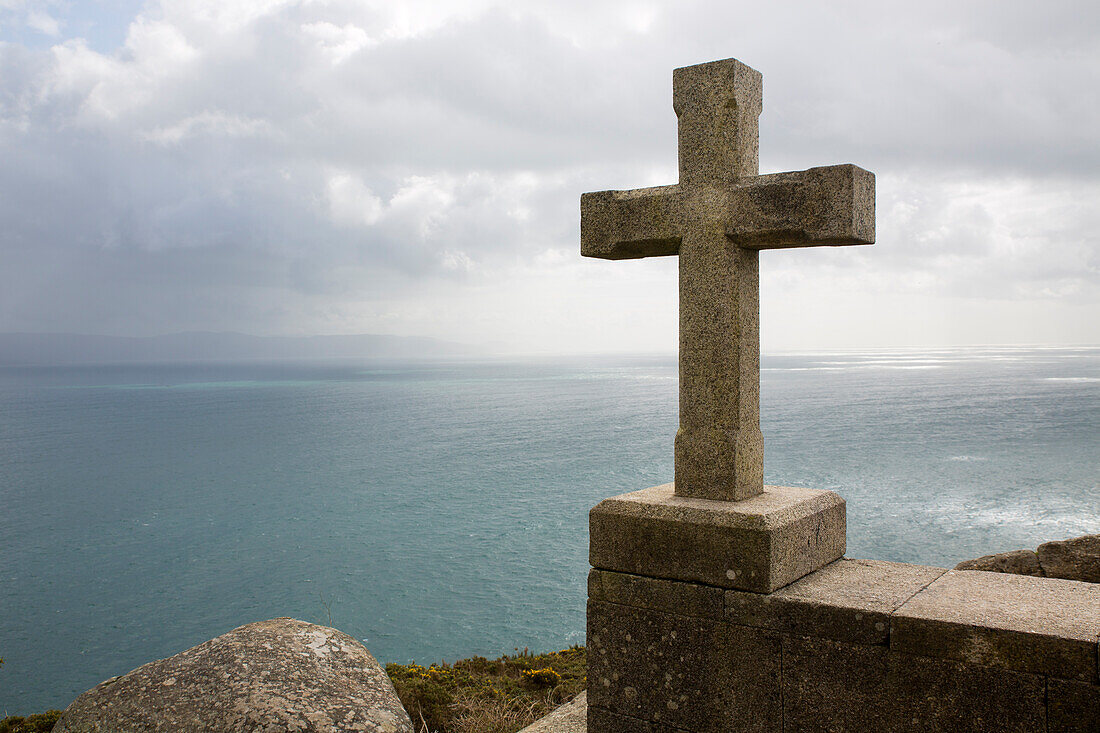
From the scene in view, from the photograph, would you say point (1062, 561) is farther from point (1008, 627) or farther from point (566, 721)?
point (566, 721)

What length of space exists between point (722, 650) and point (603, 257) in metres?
2.36

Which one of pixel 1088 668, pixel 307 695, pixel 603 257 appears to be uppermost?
pixel 603 257

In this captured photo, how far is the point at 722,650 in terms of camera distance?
13.0 ft

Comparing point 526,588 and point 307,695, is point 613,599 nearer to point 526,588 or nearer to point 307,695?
point 307,695

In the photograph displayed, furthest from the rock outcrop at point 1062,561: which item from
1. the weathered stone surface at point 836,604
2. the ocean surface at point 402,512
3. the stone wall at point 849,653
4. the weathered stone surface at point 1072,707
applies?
the ocean surface at point 402,512

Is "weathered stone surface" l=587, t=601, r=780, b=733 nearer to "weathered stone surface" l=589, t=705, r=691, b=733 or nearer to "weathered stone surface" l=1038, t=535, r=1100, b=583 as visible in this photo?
"weathered stone surface" l=589, t=705, r=691, b=733

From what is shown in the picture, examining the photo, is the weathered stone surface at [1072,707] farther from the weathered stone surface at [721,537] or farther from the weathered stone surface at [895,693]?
the weathered stone surface at [721,537]

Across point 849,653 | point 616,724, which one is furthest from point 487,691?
point 849,653

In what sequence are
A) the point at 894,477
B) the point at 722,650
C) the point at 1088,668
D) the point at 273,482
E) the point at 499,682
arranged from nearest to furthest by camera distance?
the point at 1088,668 < the point at 722,650 < the point at 499,682 < the point at 894,477 < the point at 273,482

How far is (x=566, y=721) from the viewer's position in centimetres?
508

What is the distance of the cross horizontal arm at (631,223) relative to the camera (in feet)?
14.9

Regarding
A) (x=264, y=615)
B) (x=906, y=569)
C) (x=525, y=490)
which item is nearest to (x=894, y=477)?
(x=525, y=490)

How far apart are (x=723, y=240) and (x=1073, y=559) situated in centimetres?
278

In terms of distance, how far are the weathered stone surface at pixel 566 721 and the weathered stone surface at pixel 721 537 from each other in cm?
125
